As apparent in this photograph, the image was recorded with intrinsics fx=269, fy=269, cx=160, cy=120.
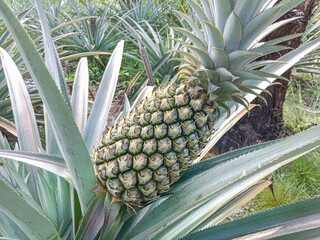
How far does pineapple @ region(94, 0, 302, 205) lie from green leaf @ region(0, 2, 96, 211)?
8cm

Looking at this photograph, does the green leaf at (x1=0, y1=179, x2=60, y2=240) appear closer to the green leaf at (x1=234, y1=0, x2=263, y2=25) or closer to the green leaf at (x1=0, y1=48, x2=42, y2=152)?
the green leaf at (x1=0, y1=48, x2=42, y2=152)

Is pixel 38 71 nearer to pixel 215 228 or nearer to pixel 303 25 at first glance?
pixel 215 228

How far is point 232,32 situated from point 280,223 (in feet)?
1.59

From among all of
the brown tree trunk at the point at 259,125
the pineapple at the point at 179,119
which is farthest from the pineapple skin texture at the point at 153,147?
the brown tree trunk at the point at 259,125

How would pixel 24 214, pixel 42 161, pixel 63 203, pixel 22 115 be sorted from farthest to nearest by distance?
pixel 22 115 → pixel 63 203 → pixel 42 161 → pixel 24 214

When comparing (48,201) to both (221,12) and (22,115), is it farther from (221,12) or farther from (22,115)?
(221,12)

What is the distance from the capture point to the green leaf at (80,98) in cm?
91

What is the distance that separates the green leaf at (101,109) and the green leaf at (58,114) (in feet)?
0.67

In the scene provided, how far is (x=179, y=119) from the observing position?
69 cm

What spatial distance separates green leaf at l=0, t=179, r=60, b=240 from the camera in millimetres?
437

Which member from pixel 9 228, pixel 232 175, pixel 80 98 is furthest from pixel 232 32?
pixel 9 228

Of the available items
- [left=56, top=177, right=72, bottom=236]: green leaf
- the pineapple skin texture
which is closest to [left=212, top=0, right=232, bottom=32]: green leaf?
the pineapple skin texture

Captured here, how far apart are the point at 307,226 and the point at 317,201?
0.18ft

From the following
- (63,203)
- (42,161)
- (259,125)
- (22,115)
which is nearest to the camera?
(42,161)
